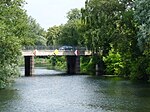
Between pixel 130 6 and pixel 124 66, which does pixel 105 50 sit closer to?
pixel 124 66

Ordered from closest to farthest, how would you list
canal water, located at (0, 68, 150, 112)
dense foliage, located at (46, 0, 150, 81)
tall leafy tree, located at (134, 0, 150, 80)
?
canal water, located at (0, 68, 150, 112), tall leafy tree, located at (134, 0, 150, 80), dense foliage, located at (46, 0, 150, 81)

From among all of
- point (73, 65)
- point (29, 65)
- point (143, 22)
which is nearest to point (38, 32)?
point (73, 65)

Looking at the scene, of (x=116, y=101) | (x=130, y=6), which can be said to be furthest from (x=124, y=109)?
(x=130, y=6)

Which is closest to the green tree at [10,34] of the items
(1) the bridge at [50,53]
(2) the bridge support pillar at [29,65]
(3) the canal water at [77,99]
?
(3) the canal water at [77,99]

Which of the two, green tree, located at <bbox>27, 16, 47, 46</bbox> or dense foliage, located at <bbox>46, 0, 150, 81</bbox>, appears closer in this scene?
dense foliage, located at <bbox>46, 0, 150, 81</bbox>

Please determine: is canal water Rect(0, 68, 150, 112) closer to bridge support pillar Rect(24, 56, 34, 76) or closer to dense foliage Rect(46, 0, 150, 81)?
dense foliage Rect(46, 0, 150, 81)

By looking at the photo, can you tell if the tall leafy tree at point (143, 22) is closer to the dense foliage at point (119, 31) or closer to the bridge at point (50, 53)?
the dense foliage at point (119, 31)

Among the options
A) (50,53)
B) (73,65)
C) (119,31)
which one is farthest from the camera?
(73,65)

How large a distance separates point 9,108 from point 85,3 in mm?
40237

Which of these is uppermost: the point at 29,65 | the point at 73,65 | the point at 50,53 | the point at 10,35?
the point at 10,35

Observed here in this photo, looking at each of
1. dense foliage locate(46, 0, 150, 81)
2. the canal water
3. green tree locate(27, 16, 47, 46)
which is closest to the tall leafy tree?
dense foliage locate(46, 0, 150, 81)

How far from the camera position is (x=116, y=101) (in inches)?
1784

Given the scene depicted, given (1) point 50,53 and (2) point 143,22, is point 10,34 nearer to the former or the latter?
(2) point 143,22

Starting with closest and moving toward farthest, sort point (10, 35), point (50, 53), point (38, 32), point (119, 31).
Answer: point (10, 35) < point (119, 31) < point (50, 53) < point (38, 32)
